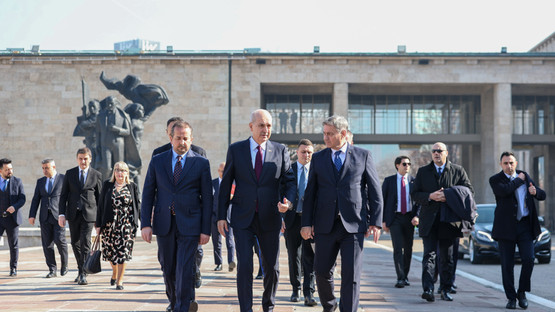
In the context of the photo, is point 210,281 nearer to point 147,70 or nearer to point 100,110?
point 100,110

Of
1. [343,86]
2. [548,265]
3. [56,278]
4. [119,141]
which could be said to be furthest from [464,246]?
[343,86]

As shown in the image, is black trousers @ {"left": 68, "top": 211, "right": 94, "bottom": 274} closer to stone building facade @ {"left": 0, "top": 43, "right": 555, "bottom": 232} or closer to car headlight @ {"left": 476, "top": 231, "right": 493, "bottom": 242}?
car headlight @ {"left": 476, "top": 231, "right": 493, "bottom": 242}

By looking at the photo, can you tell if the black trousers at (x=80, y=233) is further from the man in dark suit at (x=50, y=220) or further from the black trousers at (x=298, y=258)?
the black trousers at (x=298, y=258)

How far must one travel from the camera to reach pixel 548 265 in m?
17.7

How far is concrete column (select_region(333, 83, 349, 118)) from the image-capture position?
143ft

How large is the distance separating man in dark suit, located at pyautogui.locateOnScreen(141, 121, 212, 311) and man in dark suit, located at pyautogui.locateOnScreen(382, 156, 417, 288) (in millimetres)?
5129

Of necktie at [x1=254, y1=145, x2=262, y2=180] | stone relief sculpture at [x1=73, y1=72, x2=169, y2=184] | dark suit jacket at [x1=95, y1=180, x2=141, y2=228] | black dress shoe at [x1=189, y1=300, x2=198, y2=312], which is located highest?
stone relief sculpture at [x1=73, y1=72, x2=169, y2=184]

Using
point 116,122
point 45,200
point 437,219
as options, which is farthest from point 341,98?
point 437,219

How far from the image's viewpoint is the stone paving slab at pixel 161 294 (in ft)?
26.9

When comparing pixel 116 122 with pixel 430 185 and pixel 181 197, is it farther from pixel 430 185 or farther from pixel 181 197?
pixel 181 197

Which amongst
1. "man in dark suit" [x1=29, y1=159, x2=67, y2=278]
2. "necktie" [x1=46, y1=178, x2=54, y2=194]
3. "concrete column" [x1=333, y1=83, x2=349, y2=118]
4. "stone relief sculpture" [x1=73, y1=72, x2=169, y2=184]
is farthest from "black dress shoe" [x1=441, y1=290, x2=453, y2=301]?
"concrete column" [x1=333, y1=83, x2=349, y2=118]

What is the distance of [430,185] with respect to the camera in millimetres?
9641

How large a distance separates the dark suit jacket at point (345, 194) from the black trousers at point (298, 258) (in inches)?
77.8

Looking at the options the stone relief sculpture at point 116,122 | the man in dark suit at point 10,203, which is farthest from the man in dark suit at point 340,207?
the stone relief sculpture at point 116,122
